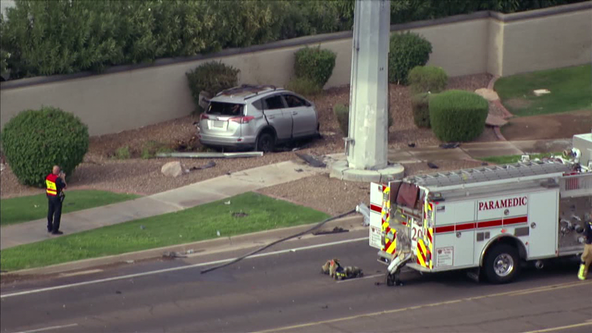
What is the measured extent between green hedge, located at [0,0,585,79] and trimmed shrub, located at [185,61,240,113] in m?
0.67

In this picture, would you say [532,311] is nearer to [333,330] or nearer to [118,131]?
[333,330]

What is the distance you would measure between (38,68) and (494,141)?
13340 mm

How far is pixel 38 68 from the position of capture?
93.0 ft

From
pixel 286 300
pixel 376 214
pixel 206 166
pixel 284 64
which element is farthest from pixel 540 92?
pixel 286 300

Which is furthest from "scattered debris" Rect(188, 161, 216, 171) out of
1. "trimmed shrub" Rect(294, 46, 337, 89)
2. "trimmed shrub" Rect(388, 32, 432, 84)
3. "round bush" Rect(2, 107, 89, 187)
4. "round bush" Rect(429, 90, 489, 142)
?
"trimmed shrub" Rect(388, 32, 432, 84)

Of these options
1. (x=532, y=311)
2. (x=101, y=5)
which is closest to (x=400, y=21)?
(x=101, y=5)

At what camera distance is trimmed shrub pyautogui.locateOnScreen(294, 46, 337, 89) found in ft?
107

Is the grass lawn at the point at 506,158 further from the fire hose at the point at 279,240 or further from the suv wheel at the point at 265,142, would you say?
the suv wheel at the point at 265,142

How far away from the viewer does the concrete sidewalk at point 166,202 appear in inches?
797

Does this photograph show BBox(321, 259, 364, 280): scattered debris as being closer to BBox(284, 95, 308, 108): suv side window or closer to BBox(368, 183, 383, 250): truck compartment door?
BBox(368, 183, 383, 250): truck compartment door

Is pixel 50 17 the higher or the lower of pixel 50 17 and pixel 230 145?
the higher

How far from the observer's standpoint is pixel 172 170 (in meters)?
24.2

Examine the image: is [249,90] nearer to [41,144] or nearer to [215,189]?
→ [215,189]

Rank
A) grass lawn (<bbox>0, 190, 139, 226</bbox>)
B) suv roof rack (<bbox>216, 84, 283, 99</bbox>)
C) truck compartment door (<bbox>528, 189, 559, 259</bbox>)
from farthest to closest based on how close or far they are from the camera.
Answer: suv roof rack (<bbox>216, 84, 283, 99</bbox>) → grass lawn (<bbox>0, 190, 139, 226</bbox>) → truck compartment door (<bbox>528, 189, 559, 259</bbox>)
